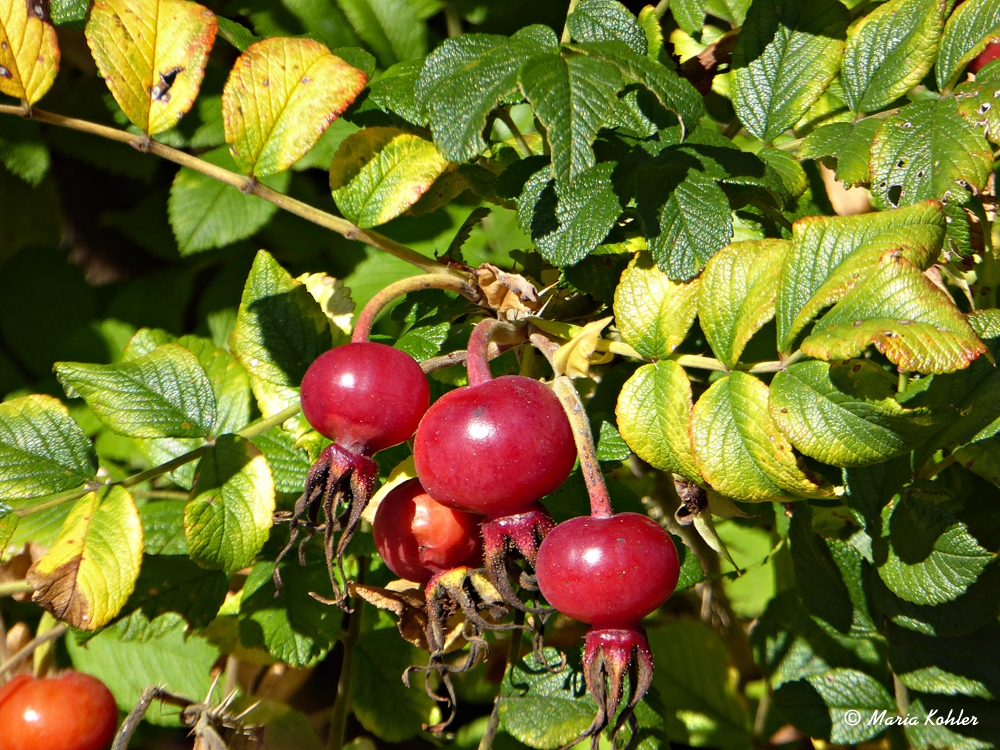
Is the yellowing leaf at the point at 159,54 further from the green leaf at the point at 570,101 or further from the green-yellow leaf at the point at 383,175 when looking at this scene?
the green leaf at the point at 570,101

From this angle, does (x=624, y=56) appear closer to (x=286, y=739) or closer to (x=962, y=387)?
(x=962, y=387)

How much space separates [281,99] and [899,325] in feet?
2.85

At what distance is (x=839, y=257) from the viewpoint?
3.14 feet

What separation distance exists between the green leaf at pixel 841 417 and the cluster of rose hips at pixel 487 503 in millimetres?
191

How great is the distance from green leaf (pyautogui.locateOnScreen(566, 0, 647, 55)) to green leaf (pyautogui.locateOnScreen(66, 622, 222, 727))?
1.34m

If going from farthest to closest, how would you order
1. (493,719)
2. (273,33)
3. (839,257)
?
(273,33) → (493,719) → (839,257)

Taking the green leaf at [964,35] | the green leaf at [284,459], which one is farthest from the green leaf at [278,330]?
the green leaf at [964,35]

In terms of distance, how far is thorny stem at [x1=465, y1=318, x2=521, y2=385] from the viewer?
1044mm

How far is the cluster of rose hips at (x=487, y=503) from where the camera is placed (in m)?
0.90

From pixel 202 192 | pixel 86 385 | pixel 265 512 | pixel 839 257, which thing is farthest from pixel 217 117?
pixel 839 257

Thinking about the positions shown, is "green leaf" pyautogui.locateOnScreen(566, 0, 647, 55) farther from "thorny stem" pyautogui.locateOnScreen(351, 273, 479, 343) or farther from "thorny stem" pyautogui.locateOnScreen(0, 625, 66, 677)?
"thorny stem" pyautogui.locateOnScreen(0, 625, 66, 677)

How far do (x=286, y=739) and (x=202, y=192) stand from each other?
3.58 ft

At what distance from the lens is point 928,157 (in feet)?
3.34

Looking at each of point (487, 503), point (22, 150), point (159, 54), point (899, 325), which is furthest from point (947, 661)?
point (22, 150)
